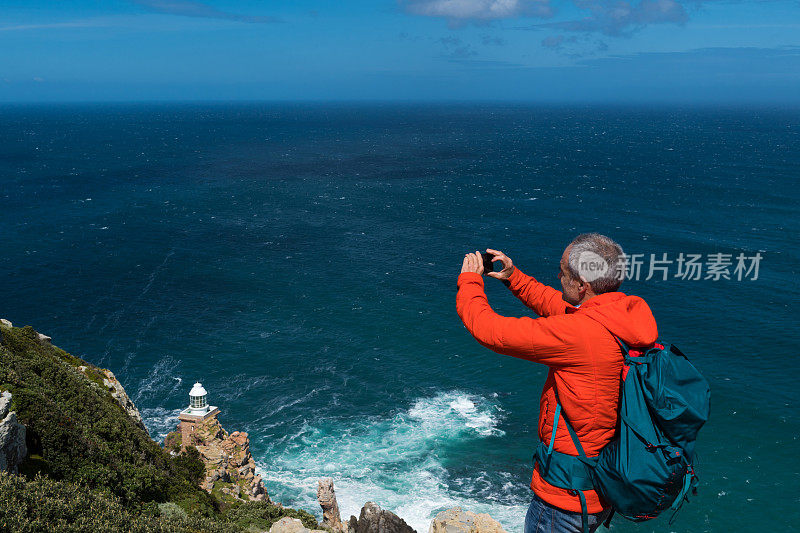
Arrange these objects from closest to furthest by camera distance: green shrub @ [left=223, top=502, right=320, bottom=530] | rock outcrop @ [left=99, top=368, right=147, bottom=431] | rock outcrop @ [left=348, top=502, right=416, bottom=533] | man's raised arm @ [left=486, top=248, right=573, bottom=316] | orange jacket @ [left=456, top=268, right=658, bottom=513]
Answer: orange jacket @ [left=456, top=268, right=658, bottom=513]
man's raised arm @ [left=486, top=248, right=573, bottom=316]
rock outcrop @ [left=348, top=502, right=416, bottom=533]
green shrub @ [left=223, top=502, right=320, bottom=530]
rock outcrop @ [left=99, top=368, right=147, bottom=431]

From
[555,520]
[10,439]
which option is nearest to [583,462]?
[555,520]

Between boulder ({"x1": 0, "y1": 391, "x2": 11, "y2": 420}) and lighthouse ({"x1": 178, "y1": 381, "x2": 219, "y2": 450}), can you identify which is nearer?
boulder ({"x1": 0, "y1": 391, "x2": 11, "y2": 420})

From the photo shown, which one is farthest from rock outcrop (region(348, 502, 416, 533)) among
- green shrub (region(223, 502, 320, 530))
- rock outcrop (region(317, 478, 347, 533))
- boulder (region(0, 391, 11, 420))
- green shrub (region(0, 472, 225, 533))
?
boulder (region(0, 391, 11, 420))

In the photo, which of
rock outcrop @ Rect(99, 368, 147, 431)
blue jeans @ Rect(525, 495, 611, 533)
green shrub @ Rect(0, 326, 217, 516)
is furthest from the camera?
rock outcrop @ Rect(99, 368, 147, 431)

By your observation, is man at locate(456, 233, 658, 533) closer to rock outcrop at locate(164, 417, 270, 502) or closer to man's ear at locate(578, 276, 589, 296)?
man's ear at locate(578, 276, 589, 296)

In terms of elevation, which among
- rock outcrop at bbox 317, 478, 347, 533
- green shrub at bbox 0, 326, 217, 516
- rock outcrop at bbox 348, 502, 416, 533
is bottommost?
rock outcrop at bbox 317, 478, 347, 533

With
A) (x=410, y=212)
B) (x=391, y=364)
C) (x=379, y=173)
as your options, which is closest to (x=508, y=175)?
(x=379, y=173)

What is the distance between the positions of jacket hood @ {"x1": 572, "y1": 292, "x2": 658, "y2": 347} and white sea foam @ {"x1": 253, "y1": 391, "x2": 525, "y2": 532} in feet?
99.3

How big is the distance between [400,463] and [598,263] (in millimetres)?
35843

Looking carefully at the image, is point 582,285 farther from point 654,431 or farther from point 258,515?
point 258,515

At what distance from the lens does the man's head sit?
13.7ft

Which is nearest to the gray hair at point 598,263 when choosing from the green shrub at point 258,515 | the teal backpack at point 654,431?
the teal backpack at point 654,431

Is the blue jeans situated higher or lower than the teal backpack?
lower

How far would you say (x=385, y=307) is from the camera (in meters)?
60.1
